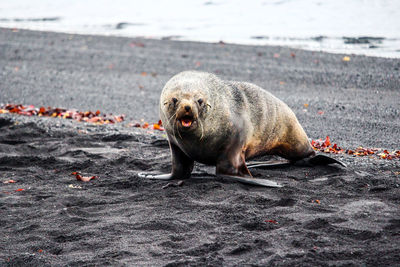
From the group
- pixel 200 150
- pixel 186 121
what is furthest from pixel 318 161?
pixel 186 121

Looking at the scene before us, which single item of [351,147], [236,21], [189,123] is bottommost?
[351,147]

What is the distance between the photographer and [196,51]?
14.4 meters

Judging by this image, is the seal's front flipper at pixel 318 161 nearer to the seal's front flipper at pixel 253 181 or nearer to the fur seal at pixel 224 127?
the fur seal at pixel 224 127

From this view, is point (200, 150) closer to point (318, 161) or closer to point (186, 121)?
point (186, 121)

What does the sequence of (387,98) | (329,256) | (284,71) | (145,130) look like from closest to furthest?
1. (329,256)
2. (145,130)
3. (387,98)
4. (284,71)

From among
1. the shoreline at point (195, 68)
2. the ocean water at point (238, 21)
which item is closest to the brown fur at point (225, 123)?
the shoreline at point (195, 68)

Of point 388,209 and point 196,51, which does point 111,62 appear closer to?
point 196,51

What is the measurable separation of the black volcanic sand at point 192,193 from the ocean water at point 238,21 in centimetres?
197

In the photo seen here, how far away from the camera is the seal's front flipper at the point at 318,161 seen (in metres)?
6.21

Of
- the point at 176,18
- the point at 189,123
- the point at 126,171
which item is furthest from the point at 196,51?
the point at 189,123

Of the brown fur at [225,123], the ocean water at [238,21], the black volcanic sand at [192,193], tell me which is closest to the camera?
the black volcanic sand at [192,193]

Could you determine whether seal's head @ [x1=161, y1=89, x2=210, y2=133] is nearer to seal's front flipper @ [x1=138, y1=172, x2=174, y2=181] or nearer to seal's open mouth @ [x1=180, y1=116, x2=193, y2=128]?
seal's open mouth @ [x1=180, y1=116, x2=193, y2=128]

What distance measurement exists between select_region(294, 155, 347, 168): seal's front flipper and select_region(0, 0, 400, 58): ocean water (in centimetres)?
665

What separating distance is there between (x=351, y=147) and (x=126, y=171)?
3.28 meters
